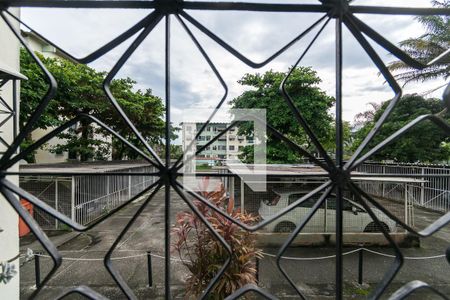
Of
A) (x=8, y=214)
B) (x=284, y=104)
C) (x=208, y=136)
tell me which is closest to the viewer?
(x=208, y=136)

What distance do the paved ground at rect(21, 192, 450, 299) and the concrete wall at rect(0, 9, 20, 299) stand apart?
1.48 meters

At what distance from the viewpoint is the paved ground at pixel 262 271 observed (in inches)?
127

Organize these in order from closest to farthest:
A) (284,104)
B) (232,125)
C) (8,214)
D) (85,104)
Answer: (232,125) → (8,214) → (284,104) → (85,104)

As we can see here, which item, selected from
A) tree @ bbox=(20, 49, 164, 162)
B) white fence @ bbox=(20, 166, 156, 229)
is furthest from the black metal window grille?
tree @ bbox=(20, 49, 164, 162)

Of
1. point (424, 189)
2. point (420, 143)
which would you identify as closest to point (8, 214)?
point (424, 189)

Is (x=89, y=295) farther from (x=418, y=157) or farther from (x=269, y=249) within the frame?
(x=418, y=157)

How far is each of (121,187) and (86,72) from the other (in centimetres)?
558

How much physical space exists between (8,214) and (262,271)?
11.0 ft

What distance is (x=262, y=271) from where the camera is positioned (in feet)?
12.5

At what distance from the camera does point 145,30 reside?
0.49 m

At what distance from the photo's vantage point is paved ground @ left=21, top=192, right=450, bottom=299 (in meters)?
3.23

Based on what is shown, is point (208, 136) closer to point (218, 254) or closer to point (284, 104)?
point (218, 254)

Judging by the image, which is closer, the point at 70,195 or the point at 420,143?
the point at 70,195

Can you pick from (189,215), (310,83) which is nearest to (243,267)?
(189,215)
